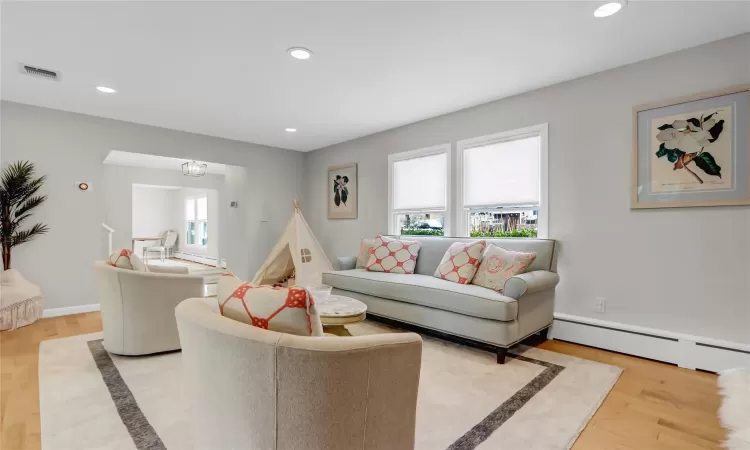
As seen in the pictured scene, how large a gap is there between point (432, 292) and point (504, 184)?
1503mm

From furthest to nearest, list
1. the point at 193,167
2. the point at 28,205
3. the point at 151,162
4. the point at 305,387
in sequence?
the point at 151,162 → the point at 193,167 → the point at 28,205 → the point at 305,387

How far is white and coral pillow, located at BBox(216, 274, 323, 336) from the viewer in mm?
1111

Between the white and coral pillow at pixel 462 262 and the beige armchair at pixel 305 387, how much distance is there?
218cm

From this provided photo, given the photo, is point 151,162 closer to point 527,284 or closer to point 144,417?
point 144,417

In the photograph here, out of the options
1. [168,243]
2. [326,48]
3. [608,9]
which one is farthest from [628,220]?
[168,243]

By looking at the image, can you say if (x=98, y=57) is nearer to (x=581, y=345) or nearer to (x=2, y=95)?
(x=2, y=95)

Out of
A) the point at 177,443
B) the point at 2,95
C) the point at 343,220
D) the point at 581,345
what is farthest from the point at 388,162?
the point at 2,95

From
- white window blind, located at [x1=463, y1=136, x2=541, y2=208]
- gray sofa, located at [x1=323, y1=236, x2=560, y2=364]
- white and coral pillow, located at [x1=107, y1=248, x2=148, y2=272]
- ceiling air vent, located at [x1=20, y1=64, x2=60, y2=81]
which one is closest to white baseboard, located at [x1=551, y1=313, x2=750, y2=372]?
gray sofa, located at [x1=323, y1=236, x2=560, y2=364]

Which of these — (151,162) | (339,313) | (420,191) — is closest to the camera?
(339,313)

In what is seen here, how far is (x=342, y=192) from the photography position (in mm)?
5527

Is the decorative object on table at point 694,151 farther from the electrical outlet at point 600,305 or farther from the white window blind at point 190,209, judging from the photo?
the white window blind at point 190,209

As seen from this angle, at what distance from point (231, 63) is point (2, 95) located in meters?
2.74

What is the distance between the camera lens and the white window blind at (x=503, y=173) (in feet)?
11.5

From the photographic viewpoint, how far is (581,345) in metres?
3.09
